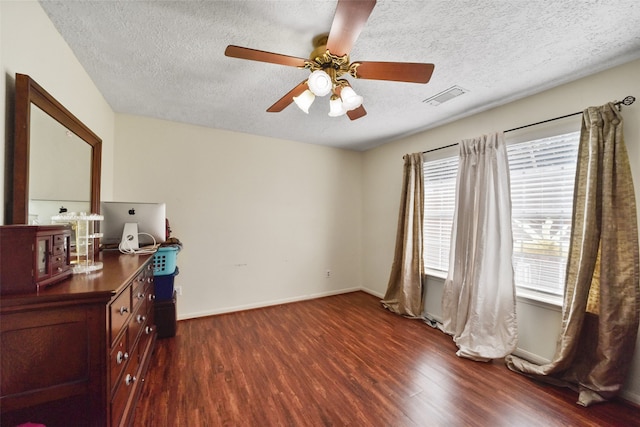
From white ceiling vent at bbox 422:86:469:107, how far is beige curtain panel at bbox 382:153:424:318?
866 mm

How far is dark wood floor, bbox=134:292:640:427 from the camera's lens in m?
1.56

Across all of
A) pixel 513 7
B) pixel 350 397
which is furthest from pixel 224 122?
pixel 350 397

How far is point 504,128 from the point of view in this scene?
2396 millimetres

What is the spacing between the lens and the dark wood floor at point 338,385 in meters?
1.56

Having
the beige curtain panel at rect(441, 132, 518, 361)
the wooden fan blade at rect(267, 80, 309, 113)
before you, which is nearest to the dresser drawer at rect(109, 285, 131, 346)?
the wooden fan blade at rect(267, 80, 309, 113)

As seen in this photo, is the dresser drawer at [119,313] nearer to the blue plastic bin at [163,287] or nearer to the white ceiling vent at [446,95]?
the blue plastic bin at [163,287]

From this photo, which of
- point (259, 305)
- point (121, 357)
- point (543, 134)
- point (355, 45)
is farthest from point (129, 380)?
point (543, 134)

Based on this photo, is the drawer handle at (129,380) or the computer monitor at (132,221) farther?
the computer monitor at (132,221)

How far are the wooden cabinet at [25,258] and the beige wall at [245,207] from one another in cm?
203

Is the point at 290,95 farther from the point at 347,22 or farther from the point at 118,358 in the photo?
the point at 118,358

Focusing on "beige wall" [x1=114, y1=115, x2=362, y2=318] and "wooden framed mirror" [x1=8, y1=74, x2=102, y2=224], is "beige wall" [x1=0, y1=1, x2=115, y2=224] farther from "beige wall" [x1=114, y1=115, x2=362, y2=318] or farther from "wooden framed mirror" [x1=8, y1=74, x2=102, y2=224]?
"beige wall" [x1=114, y1=115, x2=362, y2=318]

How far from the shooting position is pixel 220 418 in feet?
5.05

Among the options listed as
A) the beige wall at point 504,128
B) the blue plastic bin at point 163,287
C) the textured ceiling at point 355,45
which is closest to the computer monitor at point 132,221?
the blue plastic bin at point 163,287

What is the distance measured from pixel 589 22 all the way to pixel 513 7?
20.0 inches
